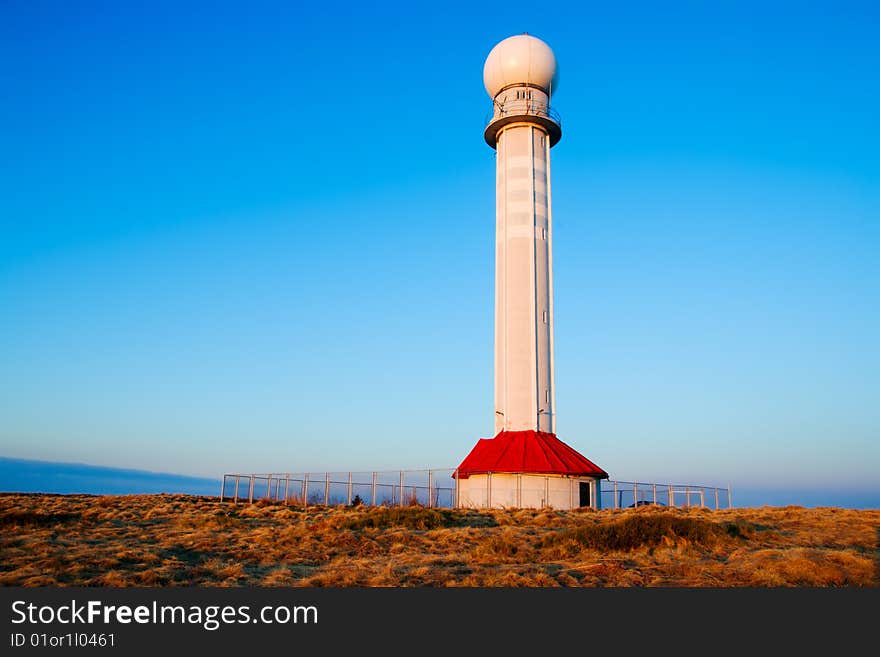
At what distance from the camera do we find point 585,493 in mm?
37438

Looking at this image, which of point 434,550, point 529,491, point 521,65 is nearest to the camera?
point 434,550

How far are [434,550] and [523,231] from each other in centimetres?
2427

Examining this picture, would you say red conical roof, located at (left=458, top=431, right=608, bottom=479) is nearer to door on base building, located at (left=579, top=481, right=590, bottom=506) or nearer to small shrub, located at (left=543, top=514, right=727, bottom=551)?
door on base building, located at (left=579, top=481, right=590, bottom=506)

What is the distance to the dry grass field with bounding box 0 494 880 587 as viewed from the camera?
52.7 ft

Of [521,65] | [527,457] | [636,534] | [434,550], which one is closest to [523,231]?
[521,65]

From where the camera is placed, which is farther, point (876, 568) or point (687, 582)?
point (876, 568)

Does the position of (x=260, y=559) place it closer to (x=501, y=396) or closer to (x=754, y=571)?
(x=754, y=571)

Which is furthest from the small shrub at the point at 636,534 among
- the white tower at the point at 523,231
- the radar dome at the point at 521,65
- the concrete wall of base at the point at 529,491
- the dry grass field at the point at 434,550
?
the radar dome at the point at 521,65

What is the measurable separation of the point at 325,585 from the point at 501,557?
18.5ft

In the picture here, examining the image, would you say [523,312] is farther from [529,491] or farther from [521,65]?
[521,65]

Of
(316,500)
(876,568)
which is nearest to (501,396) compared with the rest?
(316,500)

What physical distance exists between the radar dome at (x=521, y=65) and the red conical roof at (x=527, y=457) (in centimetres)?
2111

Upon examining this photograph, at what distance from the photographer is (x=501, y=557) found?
63.2 feet

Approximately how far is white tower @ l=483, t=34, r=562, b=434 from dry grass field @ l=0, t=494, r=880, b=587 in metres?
9.49
